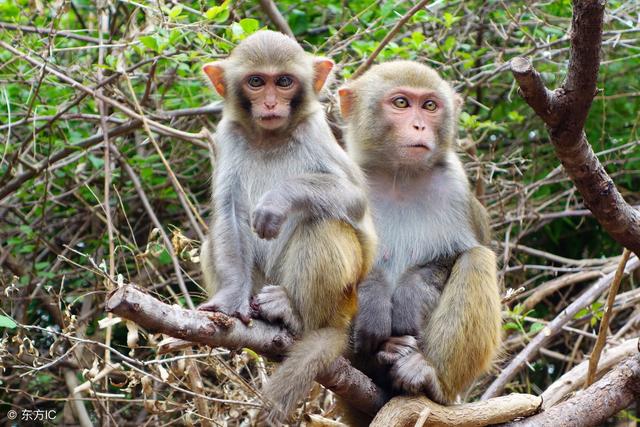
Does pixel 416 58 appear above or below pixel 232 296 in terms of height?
above

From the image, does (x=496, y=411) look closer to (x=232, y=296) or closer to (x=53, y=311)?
(x=232, y=296)

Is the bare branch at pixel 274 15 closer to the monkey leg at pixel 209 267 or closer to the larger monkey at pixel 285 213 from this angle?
the larger monkey at pixel 285 213

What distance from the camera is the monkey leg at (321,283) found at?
4.39 metres

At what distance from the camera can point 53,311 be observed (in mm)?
7535

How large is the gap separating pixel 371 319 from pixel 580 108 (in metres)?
1.94

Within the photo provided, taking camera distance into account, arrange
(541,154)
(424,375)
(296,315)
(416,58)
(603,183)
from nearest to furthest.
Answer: (603,183) → (296,315) → (424,375) → (416,58) → (541,154)

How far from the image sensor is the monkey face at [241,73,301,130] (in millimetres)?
4805

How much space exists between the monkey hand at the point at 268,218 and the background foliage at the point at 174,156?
1.96 m

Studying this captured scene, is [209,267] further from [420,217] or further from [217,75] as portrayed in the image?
[420,217]

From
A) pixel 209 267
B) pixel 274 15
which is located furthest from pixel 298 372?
pixel 274 15

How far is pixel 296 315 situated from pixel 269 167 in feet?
3.23

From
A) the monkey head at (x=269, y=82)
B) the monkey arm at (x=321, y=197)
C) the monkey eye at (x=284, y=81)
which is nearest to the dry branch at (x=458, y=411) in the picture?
the monkey arm at (x=321, y=197)

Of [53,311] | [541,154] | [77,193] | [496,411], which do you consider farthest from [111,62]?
[541,154]

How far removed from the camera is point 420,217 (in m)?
5.50
